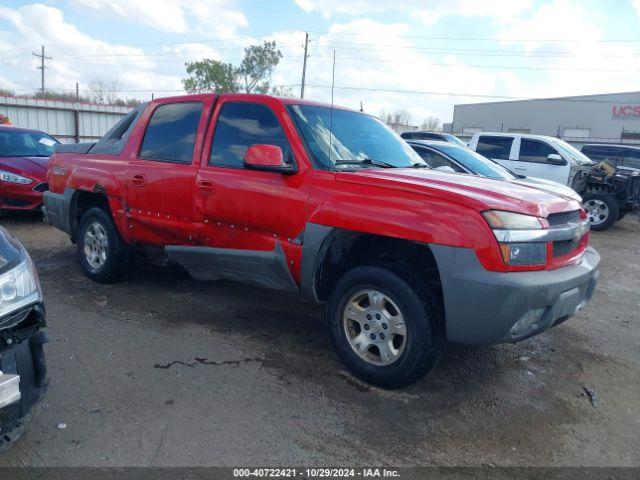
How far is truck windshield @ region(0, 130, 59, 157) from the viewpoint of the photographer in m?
8.66

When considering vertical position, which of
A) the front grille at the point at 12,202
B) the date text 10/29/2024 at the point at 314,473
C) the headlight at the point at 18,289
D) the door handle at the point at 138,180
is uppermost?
the door handle at the point at 138,180

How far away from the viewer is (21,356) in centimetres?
231

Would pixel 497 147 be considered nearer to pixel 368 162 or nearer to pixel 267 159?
pixel 368 162

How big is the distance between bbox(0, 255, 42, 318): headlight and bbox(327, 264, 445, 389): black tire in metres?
1.85

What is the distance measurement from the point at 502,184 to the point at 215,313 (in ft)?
8.85

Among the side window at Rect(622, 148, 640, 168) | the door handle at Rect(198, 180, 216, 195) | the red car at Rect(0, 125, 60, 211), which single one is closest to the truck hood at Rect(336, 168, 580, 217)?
the door handle at Rect(198, 180, 216, 195)

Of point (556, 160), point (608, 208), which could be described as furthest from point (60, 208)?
point (608, 208)

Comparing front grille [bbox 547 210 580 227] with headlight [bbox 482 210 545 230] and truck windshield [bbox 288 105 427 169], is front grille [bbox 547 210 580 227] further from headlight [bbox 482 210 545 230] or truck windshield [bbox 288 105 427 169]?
truck windshield [bbox 288 105 427 169]

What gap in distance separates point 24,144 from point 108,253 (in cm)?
517

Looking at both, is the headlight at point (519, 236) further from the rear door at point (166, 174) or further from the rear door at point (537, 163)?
the rear door at point (537, 163)

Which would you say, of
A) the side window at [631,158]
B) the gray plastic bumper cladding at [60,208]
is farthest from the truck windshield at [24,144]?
the side window at [631,158]

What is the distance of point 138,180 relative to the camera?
15.5 ft

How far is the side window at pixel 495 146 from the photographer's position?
11.4 m

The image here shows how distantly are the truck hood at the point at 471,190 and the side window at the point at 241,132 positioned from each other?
2.54 feet
